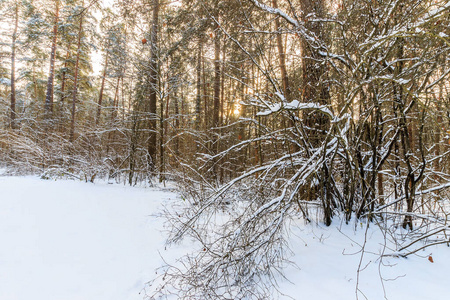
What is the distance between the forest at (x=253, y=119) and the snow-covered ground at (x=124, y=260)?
21 cm

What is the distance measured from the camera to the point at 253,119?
2609mm

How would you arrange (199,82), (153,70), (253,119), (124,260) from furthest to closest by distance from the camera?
(199,82), (153,70), (253,119), (124,260)

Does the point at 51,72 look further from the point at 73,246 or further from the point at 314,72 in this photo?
the point at 314,72

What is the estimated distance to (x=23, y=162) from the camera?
22.3 feet

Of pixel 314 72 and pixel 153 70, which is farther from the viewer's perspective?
pixel 153 70

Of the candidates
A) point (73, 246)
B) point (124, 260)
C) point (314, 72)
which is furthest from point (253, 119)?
point (73, 246)

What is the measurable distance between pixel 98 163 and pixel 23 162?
2.91m

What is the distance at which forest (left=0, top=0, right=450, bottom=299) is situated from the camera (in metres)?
1.91

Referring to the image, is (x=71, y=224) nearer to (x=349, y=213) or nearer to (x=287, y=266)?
(x=287, y=266)

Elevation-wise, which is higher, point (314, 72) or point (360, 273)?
point (314, 72)

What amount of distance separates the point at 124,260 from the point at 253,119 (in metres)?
2.21

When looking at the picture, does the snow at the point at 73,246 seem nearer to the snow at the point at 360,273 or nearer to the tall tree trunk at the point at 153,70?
the snow at the point at 360,273

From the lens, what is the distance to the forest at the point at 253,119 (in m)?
1.91

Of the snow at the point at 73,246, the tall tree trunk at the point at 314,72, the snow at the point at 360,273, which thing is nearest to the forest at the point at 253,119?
the tall tree trunk at the point at 314,72
